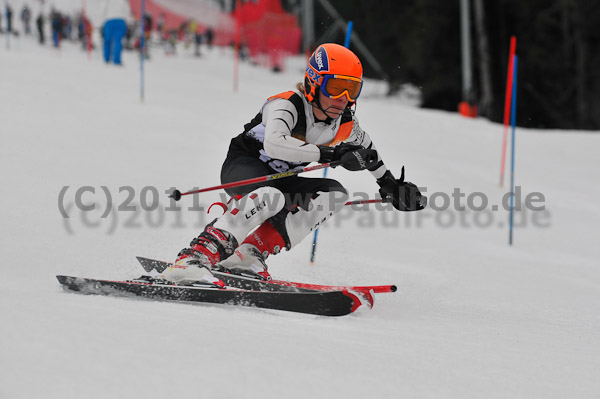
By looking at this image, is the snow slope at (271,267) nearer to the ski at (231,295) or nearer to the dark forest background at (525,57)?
the ski at (231,295)

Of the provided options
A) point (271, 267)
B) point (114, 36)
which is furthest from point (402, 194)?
point (114, 36)

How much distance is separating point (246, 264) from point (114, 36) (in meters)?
12.2

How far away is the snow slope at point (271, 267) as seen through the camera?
2.07m

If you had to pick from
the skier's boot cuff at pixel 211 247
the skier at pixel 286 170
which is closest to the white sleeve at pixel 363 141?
the skier at pixel 286 170

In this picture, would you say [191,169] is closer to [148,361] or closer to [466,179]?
[466,179]

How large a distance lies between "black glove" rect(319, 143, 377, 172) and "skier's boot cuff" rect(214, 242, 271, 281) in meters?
0.77

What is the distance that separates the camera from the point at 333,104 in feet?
12.1

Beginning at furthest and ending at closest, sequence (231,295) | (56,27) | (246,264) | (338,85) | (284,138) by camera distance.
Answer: (56,27) < (246,264) < (338,85) < (284,138) < (231,295)

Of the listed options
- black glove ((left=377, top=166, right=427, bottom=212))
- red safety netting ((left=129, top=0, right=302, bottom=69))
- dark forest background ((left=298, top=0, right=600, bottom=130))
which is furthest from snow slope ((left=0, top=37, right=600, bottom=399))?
red safety netting ((left=129, top=0, right=302, bottom=69))

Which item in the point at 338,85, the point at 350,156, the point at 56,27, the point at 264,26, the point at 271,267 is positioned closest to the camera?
the point at 350,156

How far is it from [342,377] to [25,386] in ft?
3.30

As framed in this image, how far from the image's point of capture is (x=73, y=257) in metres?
4.37

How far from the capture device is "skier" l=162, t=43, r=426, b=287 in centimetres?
348

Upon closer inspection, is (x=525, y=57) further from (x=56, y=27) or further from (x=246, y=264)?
(x=246, y=264)
